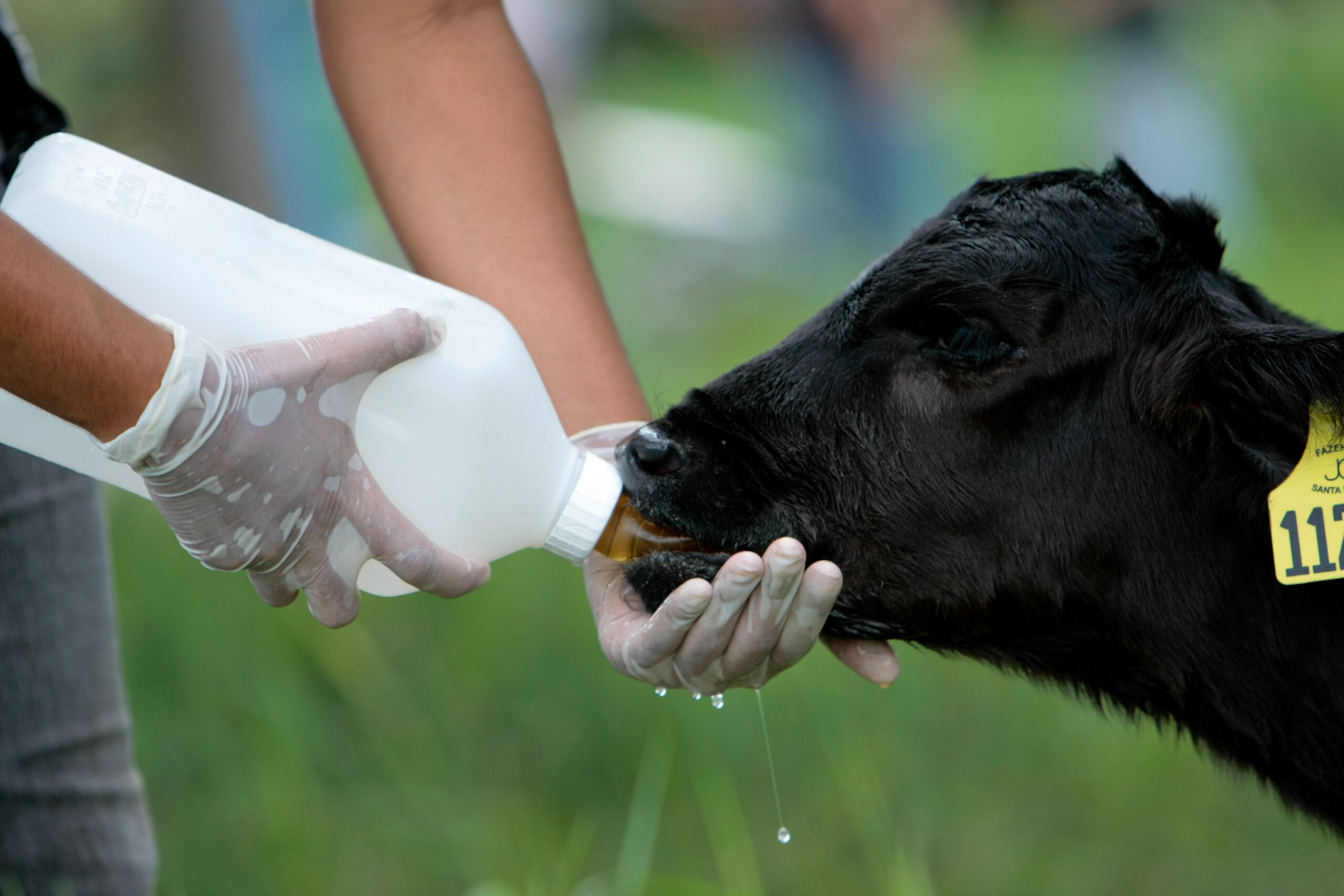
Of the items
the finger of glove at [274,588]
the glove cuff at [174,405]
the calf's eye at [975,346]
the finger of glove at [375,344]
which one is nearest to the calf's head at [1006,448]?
the calf's eye at [975,346]

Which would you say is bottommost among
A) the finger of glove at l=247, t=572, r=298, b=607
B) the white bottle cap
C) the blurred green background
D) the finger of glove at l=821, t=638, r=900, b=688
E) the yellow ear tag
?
the blurred green background

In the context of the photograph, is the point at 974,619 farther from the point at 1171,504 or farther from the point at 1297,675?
the point at 1297,675

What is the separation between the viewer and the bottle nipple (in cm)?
208

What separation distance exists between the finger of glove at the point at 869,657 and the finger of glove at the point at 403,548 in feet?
2.21

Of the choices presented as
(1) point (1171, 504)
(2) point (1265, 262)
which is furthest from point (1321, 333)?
(2) point (1265, 262)

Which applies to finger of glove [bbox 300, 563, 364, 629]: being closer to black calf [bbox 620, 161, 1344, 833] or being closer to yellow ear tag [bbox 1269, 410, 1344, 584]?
black calf [bbox 620, 161, 1344, 833]

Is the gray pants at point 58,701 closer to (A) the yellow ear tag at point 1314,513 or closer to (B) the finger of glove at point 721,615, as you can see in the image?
(B) the finger of glove at point 721,615

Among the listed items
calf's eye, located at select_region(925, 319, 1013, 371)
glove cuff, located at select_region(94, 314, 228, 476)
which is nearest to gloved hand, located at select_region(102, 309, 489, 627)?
glove cuff, located at select_region(94, 314, 228, 476)

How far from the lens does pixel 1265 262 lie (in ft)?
23.6

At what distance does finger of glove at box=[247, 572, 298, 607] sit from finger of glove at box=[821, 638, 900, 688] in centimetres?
89

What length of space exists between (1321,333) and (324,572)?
1496mm

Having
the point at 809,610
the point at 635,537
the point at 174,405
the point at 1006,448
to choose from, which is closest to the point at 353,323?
the point at 174,405

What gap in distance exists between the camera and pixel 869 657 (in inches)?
84.2

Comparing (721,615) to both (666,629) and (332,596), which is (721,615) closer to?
(666,629)
